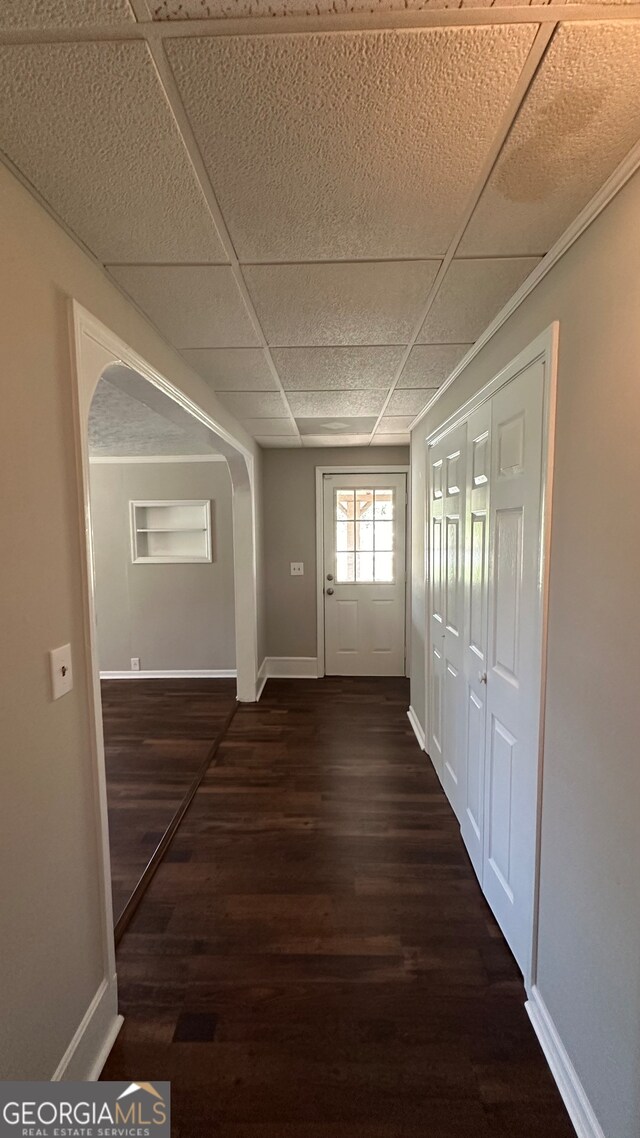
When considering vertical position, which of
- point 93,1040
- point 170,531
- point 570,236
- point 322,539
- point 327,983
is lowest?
point 327,983

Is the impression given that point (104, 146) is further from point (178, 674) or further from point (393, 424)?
point (178, 674)

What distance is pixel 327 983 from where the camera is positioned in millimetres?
1462

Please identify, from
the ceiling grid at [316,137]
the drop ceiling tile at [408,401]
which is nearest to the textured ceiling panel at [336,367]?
the drop ceiling tile at [408,401]

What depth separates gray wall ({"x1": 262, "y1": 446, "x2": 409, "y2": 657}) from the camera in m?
4.29

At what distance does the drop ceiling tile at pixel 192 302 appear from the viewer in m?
1.29

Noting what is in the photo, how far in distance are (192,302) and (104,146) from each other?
0.59 m

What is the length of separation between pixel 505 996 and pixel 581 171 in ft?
7.60

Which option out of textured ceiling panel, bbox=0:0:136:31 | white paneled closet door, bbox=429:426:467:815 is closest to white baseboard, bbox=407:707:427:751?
white paneled closet door, bbox=429:426:467:815

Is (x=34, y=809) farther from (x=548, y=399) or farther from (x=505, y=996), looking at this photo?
(x=548, y=399)

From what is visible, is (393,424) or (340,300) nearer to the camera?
(340,300)

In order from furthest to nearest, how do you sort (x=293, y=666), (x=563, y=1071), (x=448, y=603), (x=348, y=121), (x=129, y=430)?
(x=293, y=666) < (x=129, y=430) < (x=448, y=603) < (x=563, y=1071) < (x=348, y=121)

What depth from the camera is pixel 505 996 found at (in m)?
1.43

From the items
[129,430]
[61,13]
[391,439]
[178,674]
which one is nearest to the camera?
[61,13]

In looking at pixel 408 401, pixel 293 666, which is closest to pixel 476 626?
pixel 408 401
